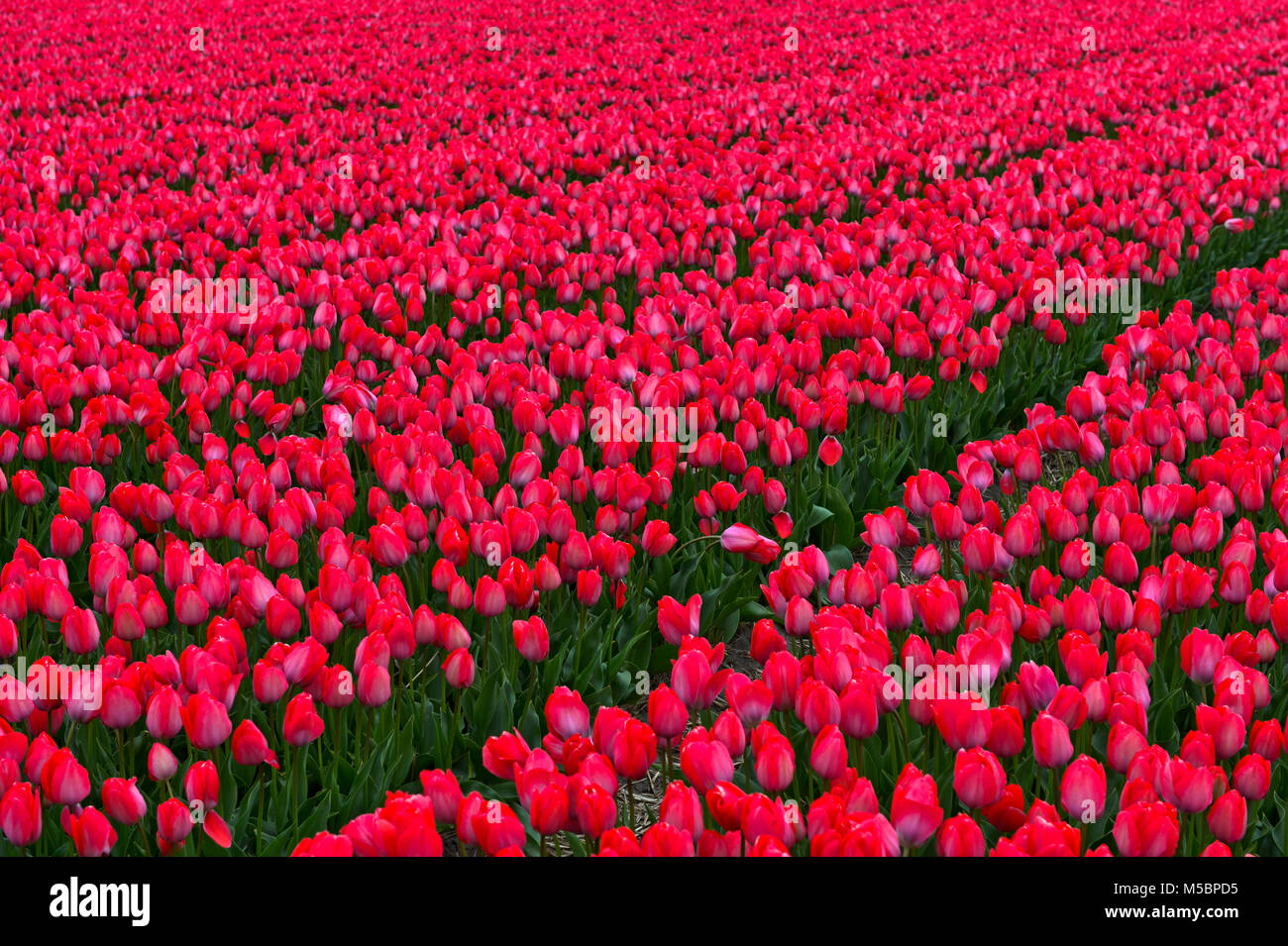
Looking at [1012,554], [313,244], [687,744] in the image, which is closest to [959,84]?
[313,244]

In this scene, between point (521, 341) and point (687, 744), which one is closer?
point (687, 744)

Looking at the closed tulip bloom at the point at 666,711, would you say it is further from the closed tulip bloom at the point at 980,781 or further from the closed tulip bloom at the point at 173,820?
the closed tulip bloom at the point at 173,820

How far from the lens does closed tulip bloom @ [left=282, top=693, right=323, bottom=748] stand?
2801mm

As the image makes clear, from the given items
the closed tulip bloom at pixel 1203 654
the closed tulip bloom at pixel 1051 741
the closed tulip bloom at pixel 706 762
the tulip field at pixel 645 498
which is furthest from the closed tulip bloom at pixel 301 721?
the closed tulip bloom at pixel 1203 654

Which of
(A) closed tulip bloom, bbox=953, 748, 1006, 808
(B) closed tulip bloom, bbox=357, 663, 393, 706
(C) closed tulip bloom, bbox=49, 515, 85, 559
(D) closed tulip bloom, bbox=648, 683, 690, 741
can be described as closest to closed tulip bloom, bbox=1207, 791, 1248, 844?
(A) closed tulip bloom, bbox=953, 748, 1006, 808

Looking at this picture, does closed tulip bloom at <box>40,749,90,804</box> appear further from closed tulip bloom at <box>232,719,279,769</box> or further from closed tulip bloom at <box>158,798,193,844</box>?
closed tulip bloom at <box>232,719,279,769</box>

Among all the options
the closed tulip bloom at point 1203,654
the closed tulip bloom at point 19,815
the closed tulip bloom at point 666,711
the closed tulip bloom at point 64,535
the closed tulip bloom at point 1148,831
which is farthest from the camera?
the closed tulip bloom at point 64,535

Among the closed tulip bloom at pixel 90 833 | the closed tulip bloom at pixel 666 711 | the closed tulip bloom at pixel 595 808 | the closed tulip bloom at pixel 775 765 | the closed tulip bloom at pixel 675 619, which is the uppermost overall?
the closed tulip bloom at pixel 675 619

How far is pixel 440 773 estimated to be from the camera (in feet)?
8.18

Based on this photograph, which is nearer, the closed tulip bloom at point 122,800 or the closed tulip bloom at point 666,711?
the closed tulip bloom at point 122,800

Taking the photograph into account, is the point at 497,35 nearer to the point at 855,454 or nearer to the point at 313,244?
the point at 313,244

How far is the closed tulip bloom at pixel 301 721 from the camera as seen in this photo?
2.80 metres
